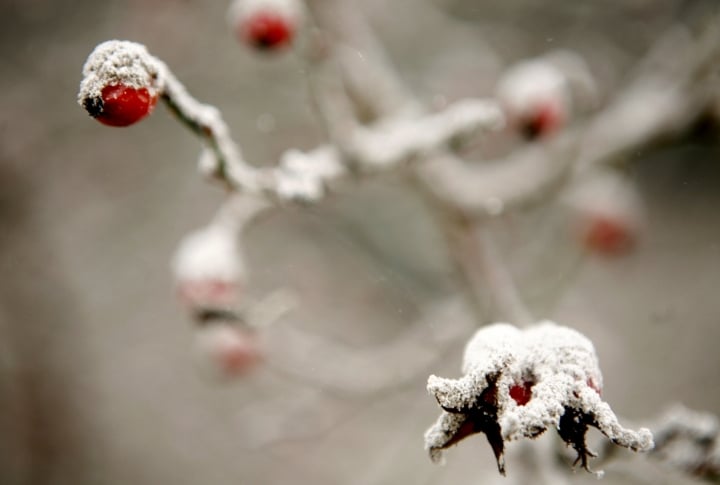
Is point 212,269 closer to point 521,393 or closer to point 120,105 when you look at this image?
point 120,105

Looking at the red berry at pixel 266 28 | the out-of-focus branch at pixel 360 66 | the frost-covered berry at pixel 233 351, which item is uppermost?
the out-of-focus branch at pixel 360 66

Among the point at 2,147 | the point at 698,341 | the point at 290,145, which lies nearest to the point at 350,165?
the point at 2,147

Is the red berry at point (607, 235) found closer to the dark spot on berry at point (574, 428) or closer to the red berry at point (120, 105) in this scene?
the dark spot on berry at point (574, 428)

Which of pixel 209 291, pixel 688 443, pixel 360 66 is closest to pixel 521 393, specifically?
pixel 688 443

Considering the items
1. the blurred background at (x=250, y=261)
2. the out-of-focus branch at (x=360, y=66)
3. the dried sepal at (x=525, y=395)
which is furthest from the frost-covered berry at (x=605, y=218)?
the dried sepal at (x=525, y=395)

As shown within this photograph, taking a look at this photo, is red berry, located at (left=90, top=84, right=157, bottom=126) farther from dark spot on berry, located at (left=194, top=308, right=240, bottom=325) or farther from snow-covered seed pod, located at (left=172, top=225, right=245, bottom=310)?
snow-covered seed pod, located at (left=172, top=225, right=245, bottom=310)

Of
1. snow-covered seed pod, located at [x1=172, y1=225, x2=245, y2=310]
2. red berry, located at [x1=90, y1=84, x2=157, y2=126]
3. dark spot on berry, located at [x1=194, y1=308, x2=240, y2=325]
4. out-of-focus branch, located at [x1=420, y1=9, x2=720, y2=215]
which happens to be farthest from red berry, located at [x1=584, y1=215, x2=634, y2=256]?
red berry, located at [x1=90, y1=84, x2=157, y2=126]

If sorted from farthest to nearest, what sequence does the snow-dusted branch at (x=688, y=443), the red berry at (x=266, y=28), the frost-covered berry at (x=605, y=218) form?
the frost-covered berry at (x=605, y=218), the red berry at (x=266, y=28), the snow-dusted branch at (x=688, y=443)
